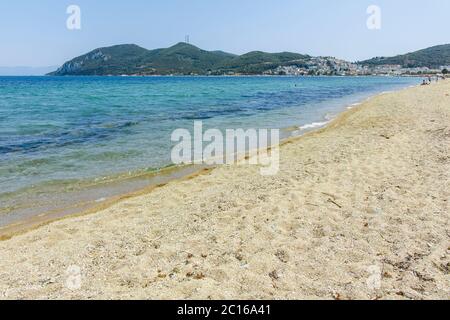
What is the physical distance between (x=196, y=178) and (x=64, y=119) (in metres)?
18.4

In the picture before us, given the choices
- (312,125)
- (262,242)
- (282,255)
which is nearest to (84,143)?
(312,125)

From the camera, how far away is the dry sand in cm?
450

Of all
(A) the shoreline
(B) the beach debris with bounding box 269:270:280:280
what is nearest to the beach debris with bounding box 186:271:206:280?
(B) the beach debris with bounding box 269:270:280:280

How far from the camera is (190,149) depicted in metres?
15.8

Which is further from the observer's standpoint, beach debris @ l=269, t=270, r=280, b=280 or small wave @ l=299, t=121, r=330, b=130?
small wave @ l=299, t=121, r=330, b=130

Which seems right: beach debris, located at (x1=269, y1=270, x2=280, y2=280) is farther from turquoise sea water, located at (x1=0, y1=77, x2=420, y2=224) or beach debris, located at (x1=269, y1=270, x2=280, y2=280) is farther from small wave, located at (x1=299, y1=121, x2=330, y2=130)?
small wave, located at (x1=299, y1=121, x2=330, y2=130)

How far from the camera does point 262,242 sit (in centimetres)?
571

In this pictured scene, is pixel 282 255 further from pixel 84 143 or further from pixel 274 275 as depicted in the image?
pixel 84 143

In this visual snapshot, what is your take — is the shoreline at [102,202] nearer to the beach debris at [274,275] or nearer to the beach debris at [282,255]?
the beach debris at [282,255]

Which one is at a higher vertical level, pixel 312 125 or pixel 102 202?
pixel 312 125

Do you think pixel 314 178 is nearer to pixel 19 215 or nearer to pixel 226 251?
pixel 226 251

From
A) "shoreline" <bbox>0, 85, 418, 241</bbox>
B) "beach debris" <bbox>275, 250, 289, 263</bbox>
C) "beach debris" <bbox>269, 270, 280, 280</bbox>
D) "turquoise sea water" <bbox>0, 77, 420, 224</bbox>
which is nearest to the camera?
"beach debris" <bbox>269, 270, 280, 280</bbox>

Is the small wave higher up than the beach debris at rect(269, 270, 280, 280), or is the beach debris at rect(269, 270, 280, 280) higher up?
the small wave

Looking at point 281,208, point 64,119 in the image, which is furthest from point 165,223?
point 64,119
